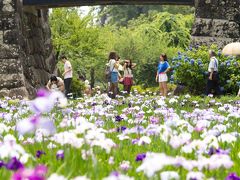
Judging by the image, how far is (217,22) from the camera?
18.9 meters

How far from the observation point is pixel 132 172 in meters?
3.30

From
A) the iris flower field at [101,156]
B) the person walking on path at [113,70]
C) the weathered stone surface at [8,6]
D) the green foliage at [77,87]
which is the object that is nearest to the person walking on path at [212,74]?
the person walking on path at [113,70]

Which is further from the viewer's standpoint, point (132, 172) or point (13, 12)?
point (13, 12)

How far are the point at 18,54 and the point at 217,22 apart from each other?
258 inches

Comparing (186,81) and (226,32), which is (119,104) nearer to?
(186,81)

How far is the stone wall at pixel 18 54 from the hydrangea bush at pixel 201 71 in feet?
16.4

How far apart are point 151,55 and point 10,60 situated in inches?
1194

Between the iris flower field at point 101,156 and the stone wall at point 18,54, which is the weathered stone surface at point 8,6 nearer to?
the stone wall at point 18,54

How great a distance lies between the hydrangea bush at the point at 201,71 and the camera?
17.3 m

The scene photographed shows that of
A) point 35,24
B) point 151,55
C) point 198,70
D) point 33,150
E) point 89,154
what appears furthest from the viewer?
point 151,55

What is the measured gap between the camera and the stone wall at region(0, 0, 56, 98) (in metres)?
18.2

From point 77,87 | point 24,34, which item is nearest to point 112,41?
point 77,87

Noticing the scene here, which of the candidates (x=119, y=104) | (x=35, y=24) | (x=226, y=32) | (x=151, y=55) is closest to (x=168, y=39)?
(x=151, y=55)

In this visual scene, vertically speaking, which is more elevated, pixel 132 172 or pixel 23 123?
pixel 23 123
